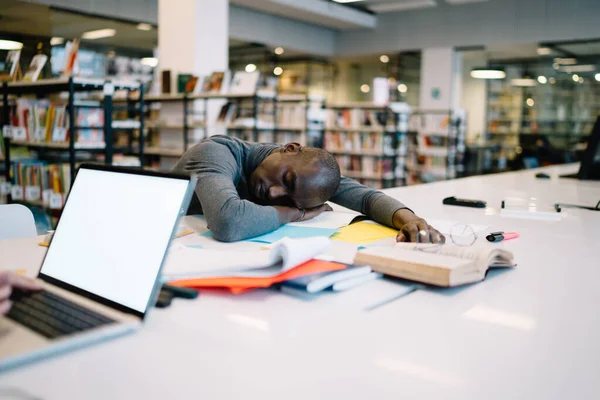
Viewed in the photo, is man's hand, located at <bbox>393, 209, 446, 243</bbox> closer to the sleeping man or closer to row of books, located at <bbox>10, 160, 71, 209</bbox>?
the sleeping man

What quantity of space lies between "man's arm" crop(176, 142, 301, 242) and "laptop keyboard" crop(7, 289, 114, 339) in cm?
55

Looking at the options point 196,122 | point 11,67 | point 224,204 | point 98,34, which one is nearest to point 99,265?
point 224,204

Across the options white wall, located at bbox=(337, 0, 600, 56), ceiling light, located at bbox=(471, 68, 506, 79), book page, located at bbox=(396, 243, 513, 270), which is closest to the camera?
book page, located at bbox=(396, 243, 513, 270)

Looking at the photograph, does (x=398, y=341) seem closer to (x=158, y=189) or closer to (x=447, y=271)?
(x=447, y=271)

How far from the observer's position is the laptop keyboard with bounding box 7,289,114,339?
70 centimetres

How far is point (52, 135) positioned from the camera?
432 centimetres

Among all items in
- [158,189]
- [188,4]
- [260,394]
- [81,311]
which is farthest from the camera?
[188,4]

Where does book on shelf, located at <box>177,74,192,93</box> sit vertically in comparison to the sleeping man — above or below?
above

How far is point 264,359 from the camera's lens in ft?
2.26

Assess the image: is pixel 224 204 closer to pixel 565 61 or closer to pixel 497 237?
pixel 497 237

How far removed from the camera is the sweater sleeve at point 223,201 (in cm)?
134

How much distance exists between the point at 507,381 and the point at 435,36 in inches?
411

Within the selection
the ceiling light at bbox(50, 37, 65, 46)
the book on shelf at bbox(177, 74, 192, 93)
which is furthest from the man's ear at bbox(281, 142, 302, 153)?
the ceiling light at bbox(50, 37, 65, 46)

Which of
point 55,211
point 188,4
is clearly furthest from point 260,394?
point 188,4
